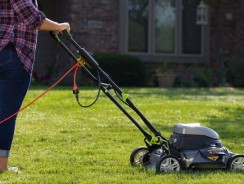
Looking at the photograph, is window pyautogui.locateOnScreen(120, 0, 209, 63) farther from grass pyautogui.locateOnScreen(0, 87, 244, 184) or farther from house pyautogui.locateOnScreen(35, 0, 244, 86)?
grass pyautogui.locateOnScreen(0, 87, 244, 184)

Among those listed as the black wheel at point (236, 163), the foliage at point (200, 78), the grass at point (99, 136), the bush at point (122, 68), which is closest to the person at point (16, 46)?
the grass at point (99, 136)

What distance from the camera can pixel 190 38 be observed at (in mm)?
19156

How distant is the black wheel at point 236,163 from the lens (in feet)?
17.0

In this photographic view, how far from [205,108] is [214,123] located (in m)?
1.74

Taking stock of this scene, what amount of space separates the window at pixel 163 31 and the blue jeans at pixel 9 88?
43.6 feet

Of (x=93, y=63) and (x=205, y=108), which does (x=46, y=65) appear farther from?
(x=93, y=63)

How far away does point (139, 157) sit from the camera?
5434mm

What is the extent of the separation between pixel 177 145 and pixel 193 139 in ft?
0.44

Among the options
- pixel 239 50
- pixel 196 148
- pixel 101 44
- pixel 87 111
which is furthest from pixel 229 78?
pixel 196 148

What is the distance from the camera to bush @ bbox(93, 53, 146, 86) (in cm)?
1706

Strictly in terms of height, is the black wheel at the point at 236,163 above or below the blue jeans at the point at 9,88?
below

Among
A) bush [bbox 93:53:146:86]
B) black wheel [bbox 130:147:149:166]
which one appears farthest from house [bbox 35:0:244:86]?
black wheel [bbox 130:147:149:166]

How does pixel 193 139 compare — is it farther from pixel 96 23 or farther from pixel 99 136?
pixel 96 23

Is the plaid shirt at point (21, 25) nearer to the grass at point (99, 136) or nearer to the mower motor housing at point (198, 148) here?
the grass at point (99, 136)
